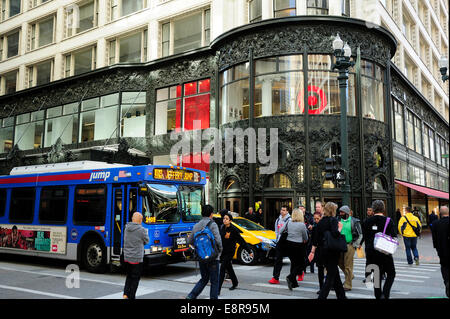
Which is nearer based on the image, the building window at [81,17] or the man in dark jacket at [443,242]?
the man in dark jacket at [443,242]

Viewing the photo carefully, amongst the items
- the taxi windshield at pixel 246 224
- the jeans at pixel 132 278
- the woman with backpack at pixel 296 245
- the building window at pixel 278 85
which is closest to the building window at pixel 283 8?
the building window at pixel 278 85

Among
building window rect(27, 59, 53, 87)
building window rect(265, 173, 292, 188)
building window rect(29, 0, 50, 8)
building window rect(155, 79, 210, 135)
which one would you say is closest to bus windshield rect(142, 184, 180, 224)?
building window rect(265, 173, 292, 188)

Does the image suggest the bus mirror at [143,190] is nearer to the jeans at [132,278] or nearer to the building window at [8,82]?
the jeans at [132,278]

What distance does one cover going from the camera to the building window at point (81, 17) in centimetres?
3116

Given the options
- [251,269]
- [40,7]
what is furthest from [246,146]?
[40,7]

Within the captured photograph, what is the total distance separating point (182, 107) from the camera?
25109 millimetres

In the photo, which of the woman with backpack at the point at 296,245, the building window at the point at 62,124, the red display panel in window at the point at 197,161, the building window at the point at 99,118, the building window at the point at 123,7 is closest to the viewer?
the woman with backpack at the point at 296,245

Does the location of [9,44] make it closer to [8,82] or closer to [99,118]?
[8,82]

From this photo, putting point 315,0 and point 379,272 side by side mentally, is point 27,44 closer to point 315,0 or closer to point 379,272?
point 315,0

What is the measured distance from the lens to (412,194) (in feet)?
109

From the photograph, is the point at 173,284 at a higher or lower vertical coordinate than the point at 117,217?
lower

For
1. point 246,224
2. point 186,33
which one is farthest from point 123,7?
point 246,224

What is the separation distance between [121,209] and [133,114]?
675 inches
